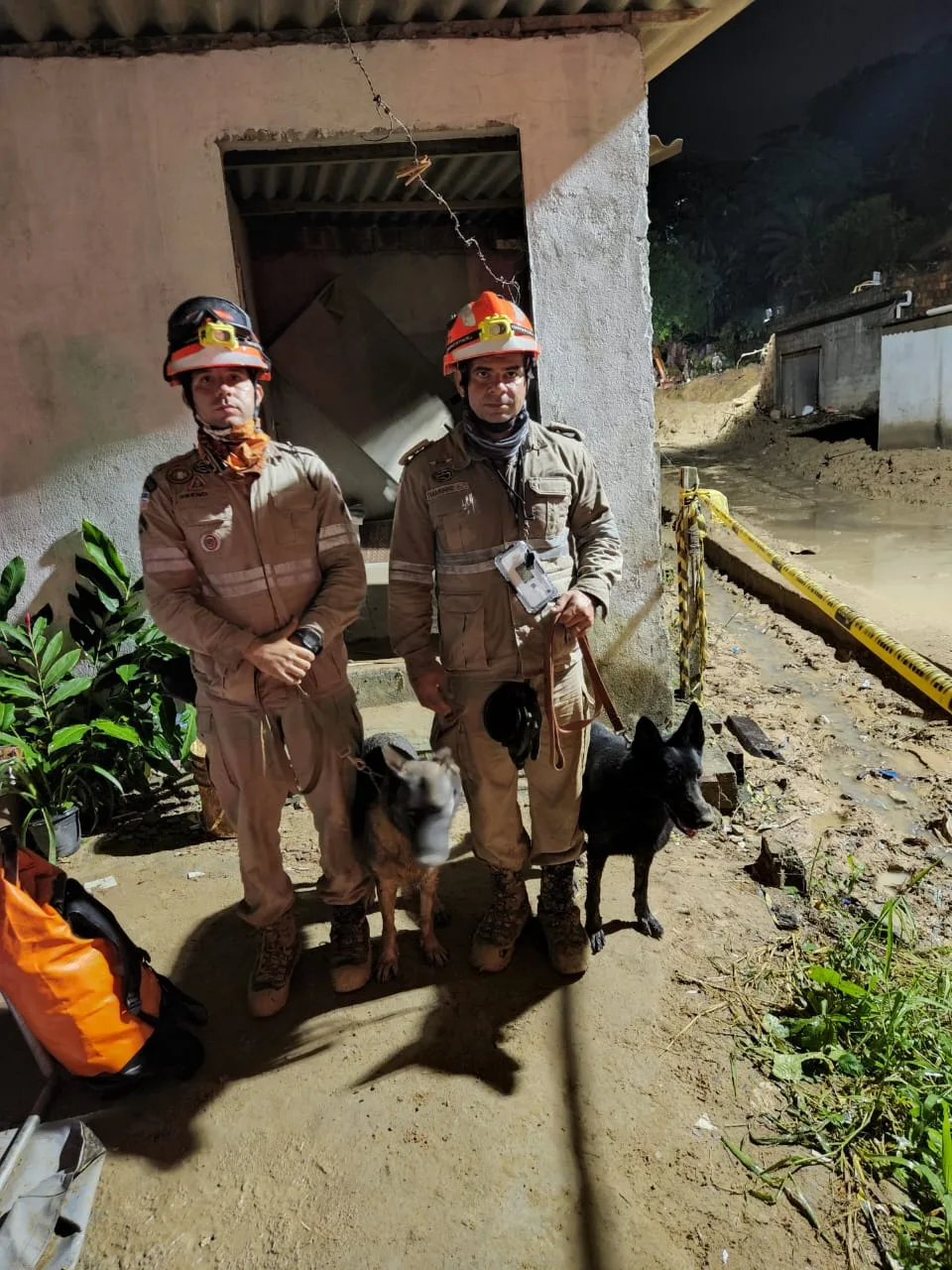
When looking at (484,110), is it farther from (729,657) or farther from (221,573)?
(729,657)

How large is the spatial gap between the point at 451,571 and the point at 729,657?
5019 mm

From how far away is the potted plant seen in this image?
12.7ft

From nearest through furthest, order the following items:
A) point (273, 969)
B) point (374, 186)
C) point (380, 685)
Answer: point (273, 969), point (380, 685), point (374, 186)

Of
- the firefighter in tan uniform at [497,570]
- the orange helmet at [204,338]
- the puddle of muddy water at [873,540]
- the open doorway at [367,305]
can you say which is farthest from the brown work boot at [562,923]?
the puddle of muddy water at [873,540]

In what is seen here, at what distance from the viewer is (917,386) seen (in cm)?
1691

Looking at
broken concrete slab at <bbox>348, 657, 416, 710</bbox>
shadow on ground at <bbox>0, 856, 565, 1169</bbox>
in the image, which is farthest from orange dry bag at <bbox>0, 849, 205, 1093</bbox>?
broken concrete slab at <bbox>348, 657, 416, 710</bbox>

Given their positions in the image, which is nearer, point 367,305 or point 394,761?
point 394,761

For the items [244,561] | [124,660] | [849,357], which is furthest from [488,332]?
[849,357]

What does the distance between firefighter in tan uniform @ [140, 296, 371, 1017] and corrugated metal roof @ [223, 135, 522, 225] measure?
309 cm

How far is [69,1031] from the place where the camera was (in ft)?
7.52

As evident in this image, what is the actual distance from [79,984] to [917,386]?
1939 cm

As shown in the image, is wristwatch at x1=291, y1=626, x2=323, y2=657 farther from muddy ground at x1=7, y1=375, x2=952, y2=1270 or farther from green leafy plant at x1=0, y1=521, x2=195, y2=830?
green leafy plant at x1=0, y1=521, x2=195, y2=830

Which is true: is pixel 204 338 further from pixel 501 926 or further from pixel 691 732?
A: pixel 501 926

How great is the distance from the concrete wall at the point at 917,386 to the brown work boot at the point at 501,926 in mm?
17303
